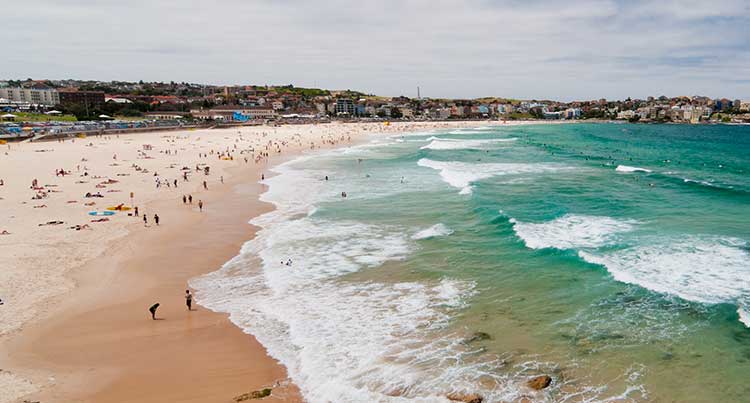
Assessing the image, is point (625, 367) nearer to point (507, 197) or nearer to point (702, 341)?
point (702, 341)

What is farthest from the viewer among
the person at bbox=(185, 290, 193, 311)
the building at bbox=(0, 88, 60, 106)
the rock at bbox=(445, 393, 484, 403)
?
the building at bbox=(0, 88, 60, 106)

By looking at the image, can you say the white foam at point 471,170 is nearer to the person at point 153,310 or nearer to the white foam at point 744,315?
the white foam at point 744,315

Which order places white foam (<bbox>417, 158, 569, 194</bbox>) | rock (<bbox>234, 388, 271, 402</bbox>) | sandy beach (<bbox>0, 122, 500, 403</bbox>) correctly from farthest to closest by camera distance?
white foam (<bbox>417, 158, 569, 194</bbox>) < sandy beach (<bbox>0, 122, 500, 403</bbox>) < rock (<bbox>234, 388, 271, 402</bbox>)

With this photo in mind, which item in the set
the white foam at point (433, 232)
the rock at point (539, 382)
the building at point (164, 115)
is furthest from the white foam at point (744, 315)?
the building at point (164, 115)

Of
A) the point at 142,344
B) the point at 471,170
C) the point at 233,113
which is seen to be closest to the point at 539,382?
the point at 142,344

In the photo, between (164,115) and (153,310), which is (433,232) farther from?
(164,115)

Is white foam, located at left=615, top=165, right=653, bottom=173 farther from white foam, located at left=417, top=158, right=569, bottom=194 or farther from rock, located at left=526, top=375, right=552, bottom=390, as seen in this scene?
rock, located at left=526, top=375, right=552, bottom=390

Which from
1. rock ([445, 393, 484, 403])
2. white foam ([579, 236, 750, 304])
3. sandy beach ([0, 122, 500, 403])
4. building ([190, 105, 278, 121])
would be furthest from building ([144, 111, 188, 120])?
rock ([445, 393, 484, 403])
